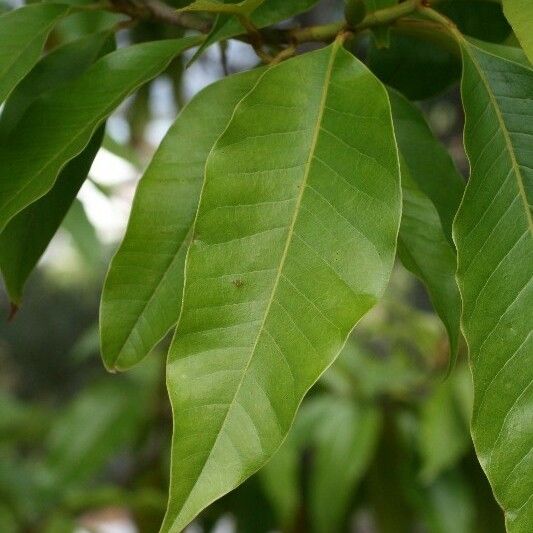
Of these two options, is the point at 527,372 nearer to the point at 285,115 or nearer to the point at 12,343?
the point at 285,115

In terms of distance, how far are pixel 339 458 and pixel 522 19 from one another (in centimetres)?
115

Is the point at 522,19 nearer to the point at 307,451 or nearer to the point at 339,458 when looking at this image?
the point at 339,458

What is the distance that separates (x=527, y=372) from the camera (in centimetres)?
46

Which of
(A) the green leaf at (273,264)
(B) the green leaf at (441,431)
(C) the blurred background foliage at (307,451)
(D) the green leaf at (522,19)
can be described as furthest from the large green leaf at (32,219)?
(B) the green leaf at (441,431)

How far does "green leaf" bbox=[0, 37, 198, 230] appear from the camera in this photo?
1.74ft

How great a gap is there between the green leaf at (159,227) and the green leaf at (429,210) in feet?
0.42

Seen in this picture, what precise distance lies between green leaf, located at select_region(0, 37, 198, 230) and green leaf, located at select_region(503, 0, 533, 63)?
21 cm

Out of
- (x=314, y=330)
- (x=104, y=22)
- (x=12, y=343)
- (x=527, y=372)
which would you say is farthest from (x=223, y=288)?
(x=12, y=343)

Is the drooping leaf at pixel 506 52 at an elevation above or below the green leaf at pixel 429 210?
above

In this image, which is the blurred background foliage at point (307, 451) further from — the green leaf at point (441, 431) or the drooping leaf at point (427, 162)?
the drooping leaf at point (427, 162)

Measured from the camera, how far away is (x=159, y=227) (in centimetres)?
56

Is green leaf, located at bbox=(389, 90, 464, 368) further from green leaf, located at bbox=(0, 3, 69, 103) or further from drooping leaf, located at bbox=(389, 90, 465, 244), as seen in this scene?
green leaf, located at bbox=(0, 3, 69, 103)

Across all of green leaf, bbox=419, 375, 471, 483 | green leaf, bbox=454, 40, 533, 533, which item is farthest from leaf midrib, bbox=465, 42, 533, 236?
green leaf, bbox=419, 375, 471, 483

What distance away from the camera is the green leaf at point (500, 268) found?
1.48ft
